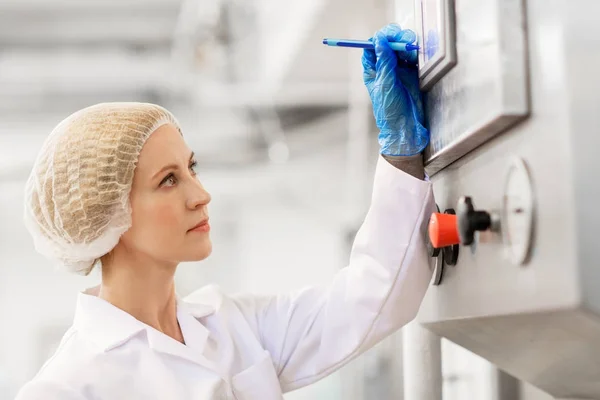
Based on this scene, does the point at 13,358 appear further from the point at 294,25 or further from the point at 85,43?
the point at 294,25

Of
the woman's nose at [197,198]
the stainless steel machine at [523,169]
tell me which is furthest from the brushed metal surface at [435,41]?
the woman's nose at [197,198]

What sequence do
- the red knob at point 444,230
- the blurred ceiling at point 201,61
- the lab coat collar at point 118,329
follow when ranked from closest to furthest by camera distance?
the red knob at point 444,230 < the lab coat collar at point 118,329 < the blurred ceiling at point 201,61

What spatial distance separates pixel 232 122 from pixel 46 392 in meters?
2.73

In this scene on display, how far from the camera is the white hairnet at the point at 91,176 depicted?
1004 millimetres

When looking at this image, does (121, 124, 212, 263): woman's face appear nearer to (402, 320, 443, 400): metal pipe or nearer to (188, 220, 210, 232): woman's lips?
(188, 220, 210, 232): woman's lips

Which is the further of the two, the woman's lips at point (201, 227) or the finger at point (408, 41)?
the woman's lips at point (201, 227)

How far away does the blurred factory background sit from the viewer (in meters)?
2.35

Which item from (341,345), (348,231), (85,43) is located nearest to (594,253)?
(341,345)

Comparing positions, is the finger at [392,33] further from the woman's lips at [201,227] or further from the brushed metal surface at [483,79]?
the woman's lips at [201,227]

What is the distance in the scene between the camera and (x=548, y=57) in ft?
1.68

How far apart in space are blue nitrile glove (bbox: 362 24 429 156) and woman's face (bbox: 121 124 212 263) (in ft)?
1.00

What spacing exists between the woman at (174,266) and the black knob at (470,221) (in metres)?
0.23

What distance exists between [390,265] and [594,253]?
448 mm

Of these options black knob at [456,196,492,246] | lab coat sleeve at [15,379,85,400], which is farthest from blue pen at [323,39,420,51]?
lab coat sleeve at [15,379,85,400]
